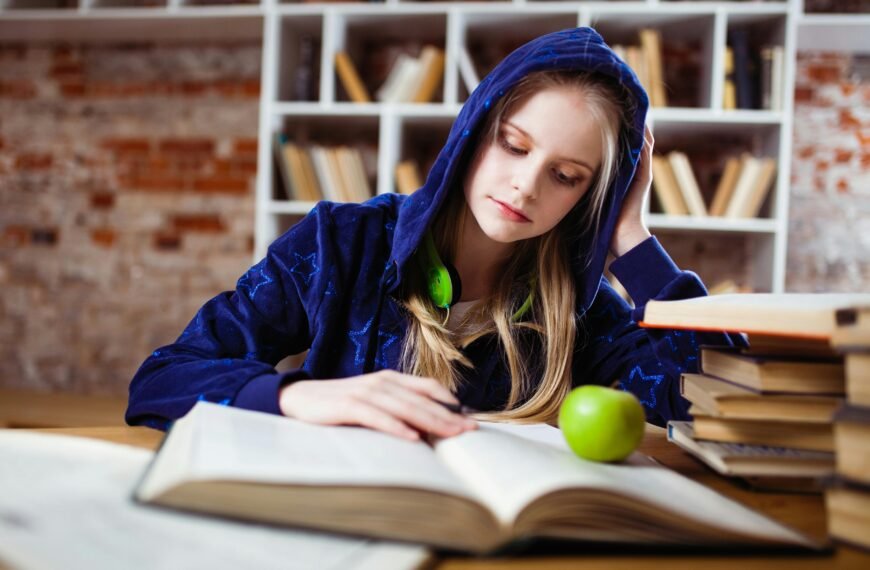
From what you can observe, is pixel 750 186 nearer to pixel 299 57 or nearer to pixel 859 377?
pixel 299 57

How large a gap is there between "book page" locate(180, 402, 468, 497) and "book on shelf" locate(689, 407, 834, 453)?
34 centimetres

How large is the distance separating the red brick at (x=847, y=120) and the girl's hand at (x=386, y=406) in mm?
2975

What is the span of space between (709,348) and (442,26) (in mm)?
2424

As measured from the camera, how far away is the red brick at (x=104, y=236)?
11.1 ft

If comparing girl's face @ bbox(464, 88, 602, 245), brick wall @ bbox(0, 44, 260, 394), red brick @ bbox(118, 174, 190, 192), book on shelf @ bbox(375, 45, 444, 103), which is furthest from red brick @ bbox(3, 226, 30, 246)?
girl's face @ bbox(464, 88, 602, 245)

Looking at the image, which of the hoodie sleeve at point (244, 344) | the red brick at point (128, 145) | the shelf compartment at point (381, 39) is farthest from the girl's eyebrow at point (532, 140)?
the red brick at point (128, 145)

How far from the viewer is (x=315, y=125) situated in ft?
10.3

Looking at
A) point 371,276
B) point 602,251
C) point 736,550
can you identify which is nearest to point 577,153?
point 602,251

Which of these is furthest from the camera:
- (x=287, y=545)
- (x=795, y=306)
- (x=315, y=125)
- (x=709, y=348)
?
(x=315, y=125)

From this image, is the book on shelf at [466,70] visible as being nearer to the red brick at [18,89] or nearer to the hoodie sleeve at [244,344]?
the hoodie sleeve at [244,344]

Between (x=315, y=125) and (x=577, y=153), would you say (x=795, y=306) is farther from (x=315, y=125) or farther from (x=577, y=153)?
(x=315, y=125)

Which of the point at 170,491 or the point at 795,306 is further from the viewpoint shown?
the point at 795,306

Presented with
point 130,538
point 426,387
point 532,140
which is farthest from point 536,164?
point 130,538

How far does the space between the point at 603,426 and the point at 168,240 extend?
3052 millimetres
